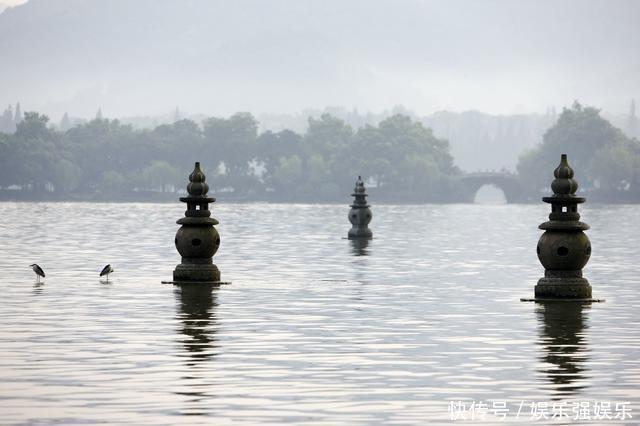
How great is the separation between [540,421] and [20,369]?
7474 mm

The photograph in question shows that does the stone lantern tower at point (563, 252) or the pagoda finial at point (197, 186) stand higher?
the pagoda finial at point (197, 186)

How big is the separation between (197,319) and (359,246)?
39.2 m

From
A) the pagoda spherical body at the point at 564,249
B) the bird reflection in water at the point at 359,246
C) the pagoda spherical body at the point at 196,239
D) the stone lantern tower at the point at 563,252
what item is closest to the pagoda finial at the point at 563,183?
the stone lantern tower at the point at 563,252

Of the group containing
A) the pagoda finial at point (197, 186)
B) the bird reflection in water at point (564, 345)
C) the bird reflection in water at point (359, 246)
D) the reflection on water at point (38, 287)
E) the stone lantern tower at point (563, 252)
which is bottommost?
the bird reflection in water at point (359, 246)

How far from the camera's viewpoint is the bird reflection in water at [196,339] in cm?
1883

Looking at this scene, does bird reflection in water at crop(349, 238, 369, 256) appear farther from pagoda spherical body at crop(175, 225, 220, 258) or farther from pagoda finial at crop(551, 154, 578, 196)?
pagoda finial at crop(551, 154, 578, 196)

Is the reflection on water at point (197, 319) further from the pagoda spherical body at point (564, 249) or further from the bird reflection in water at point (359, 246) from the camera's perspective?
the bird reflection in water at point (359, 246)

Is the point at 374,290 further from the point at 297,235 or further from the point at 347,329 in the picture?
the point at 297,235

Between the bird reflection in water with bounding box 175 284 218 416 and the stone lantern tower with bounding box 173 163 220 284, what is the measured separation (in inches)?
23.1

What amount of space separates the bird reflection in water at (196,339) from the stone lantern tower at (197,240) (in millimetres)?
587

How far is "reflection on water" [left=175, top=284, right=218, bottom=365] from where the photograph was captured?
78.4ft

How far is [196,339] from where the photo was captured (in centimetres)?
2558

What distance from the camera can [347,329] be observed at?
2773 cm

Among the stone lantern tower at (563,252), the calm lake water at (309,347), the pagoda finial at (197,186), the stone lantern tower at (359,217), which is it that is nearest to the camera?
the calm lake water at (309,347)
